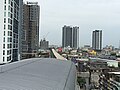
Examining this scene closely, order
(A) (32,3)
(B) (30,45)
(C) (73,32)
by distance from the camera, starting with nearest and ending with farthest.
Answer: (A) (32,3)
(B) (30,45)
(C) (73,32)

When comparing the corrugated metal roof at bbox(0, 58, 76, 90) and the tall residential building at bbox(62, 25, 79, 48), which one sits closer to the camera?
the corrugated metal roof at bbox(0, 58, 76, 90)

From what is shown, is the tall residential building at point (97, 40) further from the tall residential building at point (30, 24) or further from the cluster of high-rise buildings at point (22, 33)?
the tall residential building at point (30, 24)

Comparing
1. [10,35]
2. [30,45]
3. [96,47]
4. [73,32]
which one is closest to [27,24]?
[30,45]

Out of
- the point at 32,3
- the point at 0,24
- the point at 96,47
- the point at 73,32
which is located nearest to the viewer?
the point at 0,24

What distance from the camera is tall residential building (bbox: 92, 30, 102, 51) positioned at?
101 meters

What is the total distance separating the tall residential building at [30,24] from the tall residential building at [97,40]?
4724 cm

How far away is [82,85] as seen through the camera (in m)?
29.6

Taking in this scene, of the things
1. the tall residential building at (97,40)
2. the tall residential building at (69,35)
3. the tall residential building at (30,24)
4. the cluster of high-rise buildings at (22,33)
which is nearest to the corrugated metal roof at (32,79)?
the cluster of high-rise buildings at (22,33)

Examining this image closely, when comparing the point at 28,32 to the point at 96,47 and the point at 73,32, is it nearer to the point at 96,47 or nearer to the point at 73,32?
the point at 73,32

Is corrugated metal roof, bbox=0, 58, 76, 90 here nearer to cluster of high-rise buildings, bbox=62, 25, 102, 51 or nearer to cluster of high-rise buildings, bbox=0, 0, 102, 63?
cluster of high-rise buildings, bbox=0, 0, 102, 63

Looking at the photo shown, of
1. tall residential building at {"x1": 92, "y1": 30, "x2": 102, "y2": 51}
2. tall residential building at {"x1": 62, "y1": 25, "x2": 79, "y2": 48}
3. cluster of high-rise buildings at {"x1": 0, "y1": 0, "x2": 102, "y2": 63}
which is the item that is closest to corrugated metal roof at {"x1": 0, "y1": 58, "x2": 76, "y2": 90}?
cluster of high-rise buildings at {"x1": 0, "y1": 0, "x2": 102, "y2": 63}

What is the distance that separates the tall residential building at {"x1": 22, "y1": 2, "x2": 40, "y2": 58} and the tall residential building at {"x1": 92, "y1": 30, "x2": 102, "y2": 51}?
4724 centimetres

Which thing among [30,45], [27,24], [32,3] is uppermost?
[32,3]

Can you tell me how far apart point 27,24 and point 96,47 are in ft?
190
